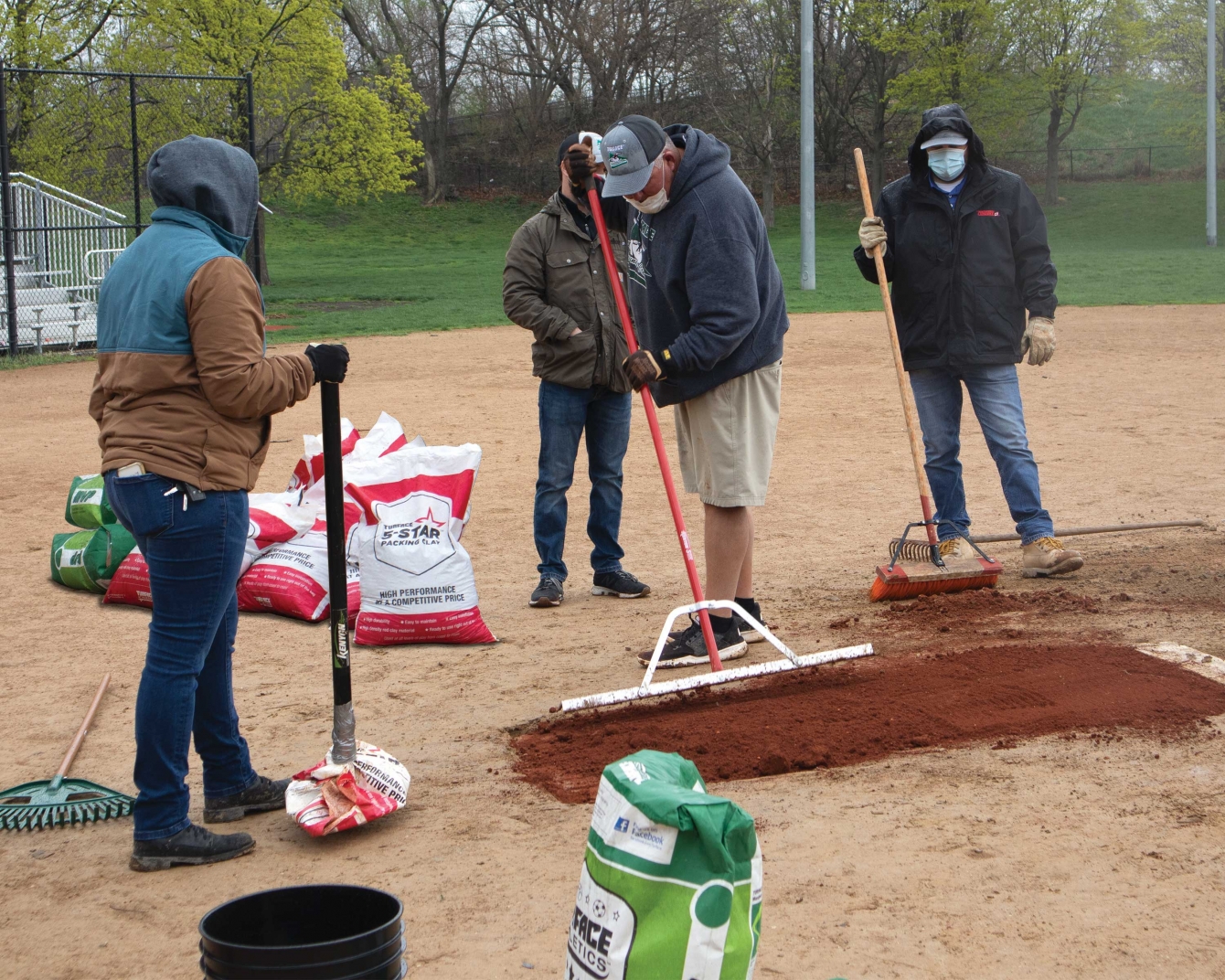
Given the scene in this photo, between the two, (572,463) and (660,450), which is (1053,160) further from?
(660,450)

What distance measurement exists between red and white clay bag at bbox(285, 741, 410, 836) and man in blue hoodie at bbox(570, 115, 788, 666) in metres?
1.44

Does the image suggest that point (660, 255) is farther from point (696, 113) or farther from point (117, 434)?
point (696, 113)

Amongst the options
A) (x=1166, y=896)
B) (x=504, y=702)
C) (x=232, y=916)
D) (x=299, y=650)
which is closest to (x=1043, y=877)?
(x=1166, y=896)

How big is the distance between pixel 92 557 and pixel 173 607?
3026mm

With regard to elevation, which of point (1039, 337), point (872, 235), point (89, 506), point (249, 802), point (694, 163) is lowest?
point (249, 802)

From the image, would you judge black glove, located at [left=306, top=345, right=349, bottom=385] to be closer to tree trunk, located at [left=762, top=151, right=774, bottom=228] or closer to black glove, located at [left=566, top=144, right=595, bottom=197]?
black glove, located at [left=566, top=144, right=595, bottom=197]

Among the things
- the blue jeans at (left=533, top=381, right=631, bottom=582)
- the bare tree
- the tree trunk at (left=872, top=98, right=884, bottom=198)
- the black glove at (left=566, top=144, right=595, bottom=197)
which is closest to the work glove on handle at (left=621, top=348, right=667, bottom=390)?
the black glove at (left=566, top=144, right=595, bottom=197)

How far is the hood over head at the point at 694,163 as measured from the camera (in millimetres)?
4316

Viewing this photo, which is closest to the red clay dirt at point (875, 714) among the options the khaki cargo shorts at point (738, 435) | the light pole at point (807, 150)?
the khaki cargo shorts at point (738, 435)

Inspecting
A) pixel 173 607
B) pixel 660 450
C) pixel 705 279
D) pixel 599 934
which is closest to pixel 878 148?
pixel 660 450

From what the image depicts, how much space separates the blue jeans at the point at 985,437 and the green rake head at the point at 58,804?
3.85 meters

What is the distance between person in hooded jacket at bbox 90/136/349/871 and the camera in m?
3.00

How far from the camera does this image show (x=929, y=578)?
5.37 metres

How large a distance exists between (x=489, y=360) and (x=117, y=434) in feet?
35.7
